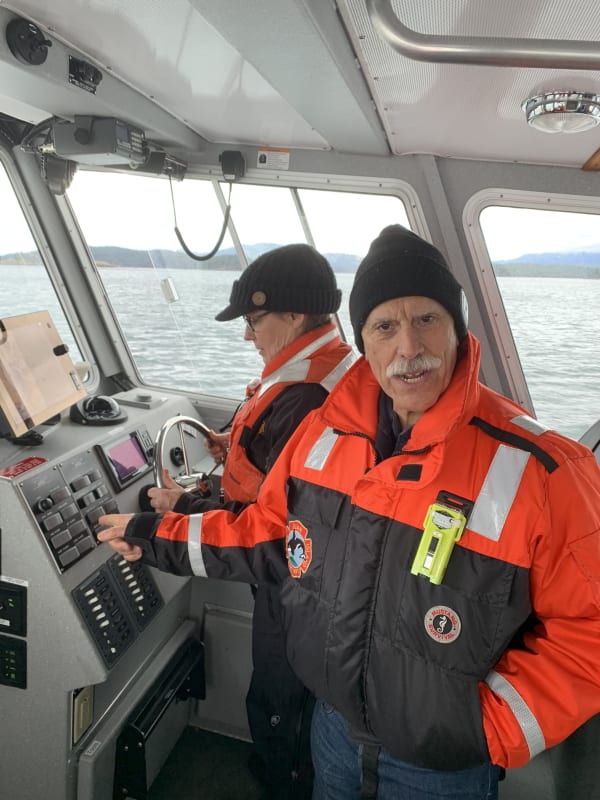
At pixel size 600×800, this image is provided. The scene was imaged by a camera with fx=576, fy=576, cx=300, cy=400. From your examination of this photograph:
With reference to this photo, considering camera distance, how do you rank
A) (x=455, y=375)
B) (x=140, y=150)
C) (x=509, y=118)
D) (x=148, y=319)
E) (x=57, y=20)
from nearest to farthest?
(x=455, y=375), (x=57, y=20), (x=509, y=118), (x=140, y=150), (x=148, y=319)

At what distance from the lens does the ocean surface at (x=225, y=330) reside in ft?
7.94

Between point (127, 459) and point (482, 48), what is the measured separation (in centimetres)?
175

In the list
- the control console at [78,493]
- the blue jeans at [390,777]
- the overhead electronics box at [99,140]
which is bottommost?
the blue jeans at [390,777]

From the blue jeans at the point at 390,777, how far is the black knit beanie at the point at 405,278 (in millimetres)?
941

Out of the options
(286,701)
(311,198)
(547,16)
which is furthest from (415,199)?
(286,701)

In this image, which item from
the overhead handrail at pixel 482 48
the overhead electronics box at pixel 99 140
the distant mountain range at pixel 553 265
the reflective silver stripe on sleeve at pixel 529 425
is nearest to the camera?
the overhead handrail at pixel 482 48

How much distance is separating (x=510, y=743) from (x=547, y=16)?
4.42 feet

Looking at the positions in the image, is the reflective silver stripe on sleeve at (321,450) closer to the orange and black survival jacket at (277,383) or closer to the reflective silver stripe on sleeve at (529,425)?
the orange and black survival jacket at (277,383)

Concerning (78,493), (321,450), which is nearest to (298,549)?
(321,450)

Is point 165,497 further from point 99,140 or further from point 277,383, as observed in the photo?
point 99,140

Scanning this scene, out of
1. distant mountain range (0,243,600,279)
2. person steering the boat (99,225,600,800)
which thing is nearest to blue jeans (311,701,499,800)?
person steering the boat (99,225,600,800)

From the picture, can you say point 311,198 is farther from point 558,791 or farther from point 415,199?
point 558,791

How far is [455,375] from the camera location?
120 cm

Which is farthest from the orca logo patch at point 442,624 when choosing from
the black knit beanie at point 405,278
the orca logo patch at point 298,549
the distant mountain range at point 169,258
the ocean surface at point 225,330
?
the distant mountain range at point 169,258
